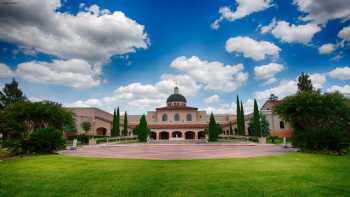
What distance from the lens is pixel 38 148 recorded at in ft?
51.3

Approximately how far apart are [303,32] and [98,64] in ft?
67.2

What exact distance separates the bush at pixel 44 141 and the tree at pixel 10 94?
3738 cm

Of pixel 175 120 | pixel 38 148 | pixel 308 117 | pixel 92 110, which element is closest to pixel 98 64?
pixel 38 148

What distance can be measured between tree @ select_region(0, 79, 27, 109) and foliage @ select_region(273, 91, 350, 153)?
5171 cm

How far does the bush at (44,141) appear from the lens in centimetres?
1545

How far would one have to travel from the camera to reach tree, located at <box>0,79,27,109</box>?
44250 mm

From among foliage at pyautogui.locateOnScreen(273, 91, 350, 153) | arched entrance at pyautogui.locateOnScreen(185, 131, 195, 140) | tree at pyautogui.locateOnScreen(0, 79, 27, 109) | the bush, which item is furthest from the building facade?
the bush

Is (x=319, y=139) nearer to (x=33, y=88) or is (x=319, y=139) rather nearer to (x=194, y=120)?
(x=33, y=88)

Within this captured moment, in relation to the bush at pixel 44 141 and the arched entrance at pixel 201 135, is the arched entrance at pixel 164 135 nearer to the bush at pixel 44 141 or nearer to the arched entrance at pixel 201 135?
the arched entrance at pixel 201 135

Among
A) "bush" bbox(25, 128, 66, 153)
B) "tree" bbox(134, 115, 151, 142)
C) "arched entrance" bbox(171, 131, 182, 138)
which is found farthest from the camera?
"arched entrance" bbox(171, 131, 182, 138)

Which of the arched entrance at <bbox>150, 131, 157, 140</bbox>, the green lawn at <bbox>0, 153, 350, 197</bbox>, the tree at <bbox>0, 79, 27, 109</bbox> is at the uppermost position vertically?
the tree at <bbox>0, 79, 27, 109</bbox>

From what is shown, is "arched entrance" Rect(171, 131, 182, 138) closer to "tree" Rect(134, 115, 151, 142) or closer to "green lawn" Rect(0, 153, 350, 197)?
"tree" Rect(134, 115, 151, 142)

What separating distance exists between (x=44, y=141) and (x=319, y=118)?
22010 mm

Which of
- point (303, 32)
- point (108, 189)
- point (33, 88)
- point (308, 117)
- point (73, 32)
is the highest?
point (303, 32)
